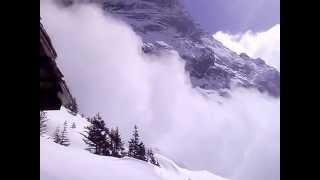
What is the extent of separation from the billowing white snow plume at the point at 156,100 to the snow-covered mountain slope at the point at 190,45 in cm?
398

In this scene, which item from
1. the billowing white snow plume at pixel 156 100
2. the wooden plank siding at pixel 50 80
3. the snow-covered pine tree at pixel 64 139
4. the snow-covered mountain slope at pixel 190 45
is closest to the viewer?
the wooden plank siding at pixel 50 80

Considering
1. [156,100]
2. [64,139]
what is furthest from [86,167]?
[156,100]

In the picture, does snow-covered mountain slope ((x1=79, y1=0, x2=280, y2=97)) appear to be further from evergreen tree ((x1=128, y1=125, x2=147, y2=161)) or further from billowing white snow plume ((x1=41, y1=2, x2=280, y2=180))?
evergreen tree ((x1=128, y1=125, x2=147, y2=161))

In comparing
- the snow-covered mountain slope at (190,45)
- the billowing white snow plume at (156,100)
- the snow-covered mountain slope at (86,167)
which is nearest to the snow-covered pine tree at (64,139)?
the snow-covered mountain slope at (86,167)

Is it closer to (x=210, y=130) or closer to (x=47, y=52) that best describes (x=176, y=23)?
(x=210, y=130)

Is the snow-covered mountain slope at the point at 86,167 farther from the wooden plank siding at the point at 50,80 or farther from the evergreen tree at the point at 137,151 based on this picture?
the wooden plank siding at the point at 50,80

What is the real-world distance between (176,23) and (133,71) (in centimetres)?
2070

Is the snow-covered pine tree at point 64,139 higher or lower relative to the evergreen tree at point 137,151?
higher

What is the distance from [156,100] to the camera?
159375mm

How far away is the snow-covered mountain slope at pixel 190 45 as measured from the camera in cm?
16100

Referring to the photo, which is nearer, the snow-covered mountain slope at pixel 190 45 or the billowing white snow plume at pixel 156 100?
the billowing white snow plume at pixel 156 100

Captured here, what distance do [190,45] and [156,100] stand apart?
68.4ft

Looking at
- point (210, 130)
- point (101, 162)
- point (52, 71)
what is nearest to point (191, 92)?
point (210, 130)

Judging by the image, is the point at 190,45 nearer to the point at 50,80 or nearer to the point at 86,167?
the point at 86,167
